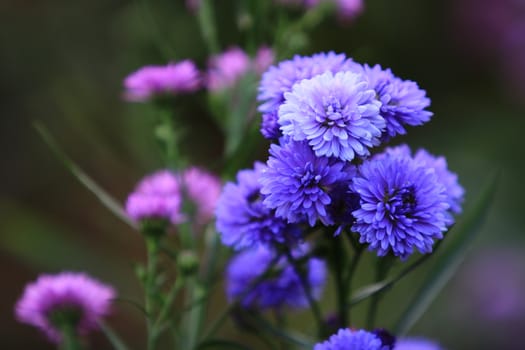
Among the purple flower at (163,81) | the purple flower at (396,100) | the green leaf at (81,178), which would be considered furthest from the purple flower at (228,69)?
the purple flower at (396,100)

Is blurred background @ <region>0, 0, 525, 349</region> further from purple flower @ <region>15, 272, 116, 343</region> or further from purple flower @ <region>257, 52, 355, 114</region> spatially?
purple flower @ <region>257, 52, 355, 114</region>

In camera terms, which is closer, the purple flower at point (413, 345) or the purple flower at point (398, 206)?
the purple flower at point (398, 206)

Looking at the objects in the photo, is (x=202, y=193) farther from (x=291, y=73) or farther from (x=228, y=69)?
(x=291, y=73)

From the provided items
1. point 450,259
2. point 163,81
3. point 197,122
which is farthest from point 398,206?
point 197,122

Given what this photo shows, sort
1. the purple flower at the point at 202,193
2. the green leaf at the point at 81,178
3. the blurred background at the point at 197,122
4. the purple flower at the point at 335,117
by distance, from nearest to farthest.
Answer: the purple flower at the point at 335,117
the green leaf at the point at 81,178
the purple flower at the point at 202,193
the blurred background at the point at 197,122

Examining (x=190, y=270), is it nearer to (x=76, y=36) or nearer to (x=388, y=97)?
(x=388, y=97)

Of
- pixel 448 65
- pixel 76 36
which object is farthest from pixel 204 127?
pixel 448 65

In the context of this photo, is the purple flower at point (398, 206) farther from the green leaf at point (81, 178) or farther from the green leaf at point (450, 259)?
the green leaf at point (81, 178)

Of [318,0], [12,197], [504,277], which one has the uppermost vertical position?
[12,197]
